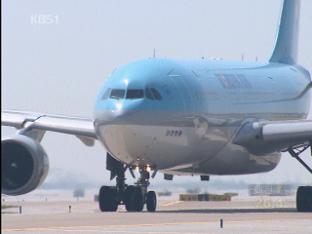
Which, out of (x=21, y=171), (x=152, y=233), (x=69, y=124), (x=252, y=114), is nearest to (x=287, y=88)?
(x=252, y=114)

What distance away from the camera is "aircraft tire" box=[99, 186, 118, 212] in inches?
1601

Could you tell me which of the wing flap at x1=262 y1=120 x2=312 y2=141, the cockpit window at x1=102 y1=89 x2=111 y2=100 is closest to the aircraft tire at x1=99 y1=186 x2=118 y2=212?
the cockpit window at x1=102 y1=89 x2=111 y2=100

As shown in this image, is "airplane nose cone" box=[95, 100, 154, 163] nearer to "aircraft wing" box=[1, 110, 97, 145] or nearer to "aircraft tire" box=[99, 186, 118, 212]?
"aircraft tire" box=[99, 186, 118, 212]

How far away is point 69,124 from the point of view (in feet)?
139

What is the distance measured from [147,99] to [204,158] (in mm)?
4492

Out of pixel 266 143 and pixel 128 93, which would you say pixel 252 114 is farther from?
pixel 128 93

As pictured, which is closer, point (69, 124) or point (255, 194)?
point (69, 124)

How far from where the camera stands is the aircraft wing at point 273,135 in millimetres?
40562

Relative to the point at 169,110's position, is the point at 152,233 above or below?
below

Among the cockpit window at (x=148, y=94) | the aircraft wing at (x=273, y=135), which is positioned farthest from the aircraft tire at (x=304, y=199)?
the cockpit window at (x=148, y=94)

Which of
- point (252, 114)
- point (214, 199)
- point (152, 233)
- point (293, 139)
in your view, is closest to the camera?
point (152, 233)

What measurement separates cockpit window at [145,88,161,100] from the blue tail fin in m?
14.9

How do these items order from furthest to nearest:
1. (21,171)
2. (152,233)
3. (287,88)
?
(287,88), (152,233), (21,171)

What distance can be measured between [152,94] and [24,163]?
26366 mm
